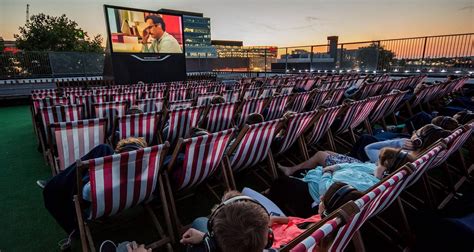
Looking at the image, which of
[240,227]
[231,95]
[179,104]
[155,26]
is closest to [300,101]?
[231,95]

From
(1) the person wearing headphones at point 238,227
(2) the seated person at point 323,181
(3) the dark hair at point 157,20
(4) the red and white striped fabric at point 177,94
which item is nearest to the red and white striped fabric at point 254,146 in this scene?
(2) the seated person at point 323,181

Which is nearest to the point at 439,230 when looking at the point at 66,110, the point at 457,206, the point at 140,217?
the point at 457,206

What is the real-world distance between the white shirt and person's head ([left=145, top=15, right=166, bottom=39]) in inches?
8.1

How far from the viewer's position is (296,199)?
209cm

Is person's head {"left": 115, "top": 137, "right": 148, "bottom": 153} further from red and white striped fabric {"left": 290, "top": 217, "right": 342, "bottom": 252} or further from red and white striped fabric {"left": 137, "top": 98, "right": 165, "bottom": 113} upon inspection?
red and white striped fabric {"left": 137, "top": 98, "right": 165, "bottom": 113}

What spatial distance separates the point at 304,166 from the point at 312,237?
7.15 ft

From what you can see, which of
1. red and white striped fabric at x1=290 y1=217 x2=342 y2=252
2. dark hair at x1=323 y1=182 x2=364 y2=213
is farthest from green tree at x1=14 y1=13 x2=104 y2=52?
red and white striped fabric at x1=290 y1=217 x2=342 y2=252

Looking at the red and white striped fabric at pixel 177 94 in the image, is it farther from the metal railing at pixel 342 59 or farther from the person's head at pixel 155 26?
the metal railing at pixel 342 59

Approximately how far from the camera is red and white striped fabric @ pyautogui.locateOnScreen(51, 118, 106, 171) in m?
2.43

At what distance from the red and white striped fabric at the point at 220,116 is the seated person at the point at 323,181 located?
1539 mm

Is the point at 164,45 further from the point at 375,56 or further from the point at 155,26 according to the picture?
the point at 375,56

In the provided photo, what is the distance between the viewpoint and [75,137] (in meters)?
2.54

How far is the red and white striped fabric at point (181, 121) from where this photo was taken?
3193mm

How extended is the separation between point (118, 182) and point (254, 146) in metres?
1.23
